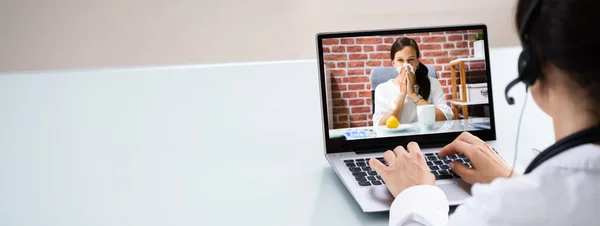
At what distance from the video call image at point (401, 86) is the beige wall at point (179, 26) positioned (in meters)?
1.81

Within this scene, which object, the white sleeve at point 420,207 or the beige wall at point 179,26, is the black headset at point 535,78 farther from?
the beige wall at point 179,26

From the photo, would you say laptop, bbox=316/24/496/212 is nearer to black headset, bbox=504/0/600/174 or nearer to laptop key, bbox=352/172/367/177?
laptop key, bbox=352/172/367/177

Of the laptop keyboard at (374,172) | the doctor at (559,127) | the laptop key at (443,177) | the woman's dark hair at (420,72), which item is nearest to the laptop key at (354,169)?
the laptop keyboard at (374,172)

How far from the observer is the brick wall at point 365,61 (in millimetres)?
1113

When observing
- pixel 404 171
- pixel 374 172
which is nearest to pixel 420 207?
pixel 404 171

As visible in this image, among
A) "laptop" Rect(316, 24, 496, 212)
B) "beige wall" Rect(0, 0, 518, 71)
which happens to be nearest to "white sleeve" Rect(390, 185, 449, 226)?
"laptop" Rect(316, 24, 496, 212)

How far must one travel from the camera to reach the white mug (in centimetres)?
114

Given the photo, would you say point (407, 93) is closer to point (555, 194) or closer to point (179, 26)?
point (555, 194)

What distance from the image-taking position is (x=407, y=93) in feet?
3.69

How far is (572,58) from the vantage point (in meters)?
0.51

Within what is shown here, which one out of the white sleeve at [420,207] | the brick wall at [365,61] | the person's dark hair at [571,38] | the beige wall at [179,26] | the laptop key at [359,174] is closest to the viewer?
the person's dark hair at [571,38]

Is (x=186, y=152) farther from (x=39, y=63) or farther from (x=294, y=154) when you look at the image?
(x=39, y=63)

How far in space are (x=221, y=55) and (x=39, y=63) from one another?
950 millimetres

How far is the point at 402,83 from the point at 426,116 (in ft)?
0.30
